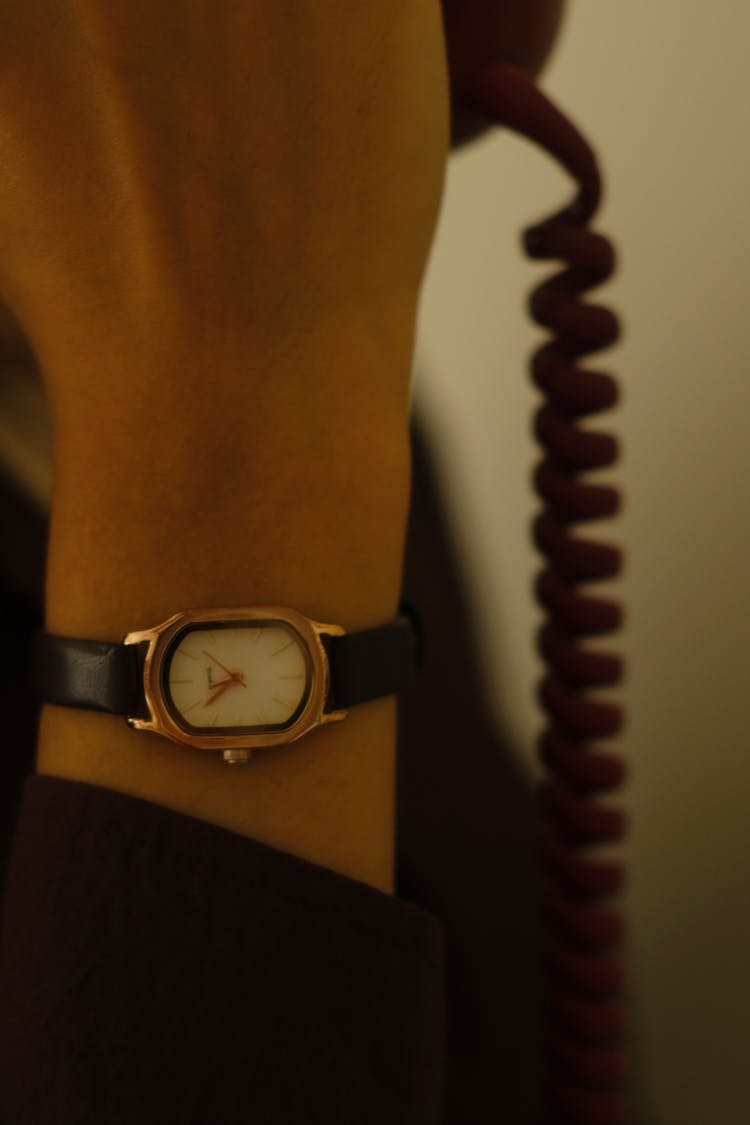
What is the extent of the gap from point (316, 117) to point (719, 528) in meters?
0.46

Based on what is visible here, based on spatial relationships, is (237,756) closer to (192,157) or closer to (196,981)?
(196,981)

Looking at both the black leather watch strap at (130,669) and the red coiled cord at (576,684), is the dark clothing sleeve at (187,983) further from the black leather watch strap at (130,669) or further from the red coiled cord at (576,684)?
the red coiled cord at (576,684)

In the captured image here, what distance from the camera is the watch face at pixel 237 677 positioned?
33 centimetres

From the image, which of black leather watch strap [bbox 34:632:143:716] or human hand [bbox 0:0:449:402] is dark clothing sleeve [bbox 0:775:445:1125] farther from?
human hand [bbox 0:0:449:402]

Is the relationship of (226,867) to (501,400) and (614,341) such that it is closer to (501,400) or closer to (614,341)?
(614,341)

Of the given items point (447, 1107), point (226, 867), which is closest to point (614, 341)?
point (226, 867)

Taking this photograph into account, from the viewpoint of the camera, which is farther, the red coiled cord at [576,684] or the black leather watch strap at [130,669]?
the red coiled cord at [576,684]

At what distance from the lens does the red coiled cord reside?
522mm

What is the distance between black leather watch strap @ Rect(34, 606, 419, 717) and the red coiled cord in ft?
0.64

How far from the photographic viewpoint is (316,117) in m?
0.34

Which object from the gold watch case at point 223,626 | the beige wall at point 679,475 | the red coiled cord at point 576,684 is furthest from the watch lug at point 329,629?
the beige wall at point 679,475

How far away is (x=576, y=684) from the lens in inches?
21.5

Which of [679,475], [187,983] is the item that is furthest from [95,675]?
[679,475]

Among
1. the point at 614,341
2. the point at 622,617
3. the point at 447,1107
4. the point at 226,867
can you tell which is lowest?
the point at 447,1107
